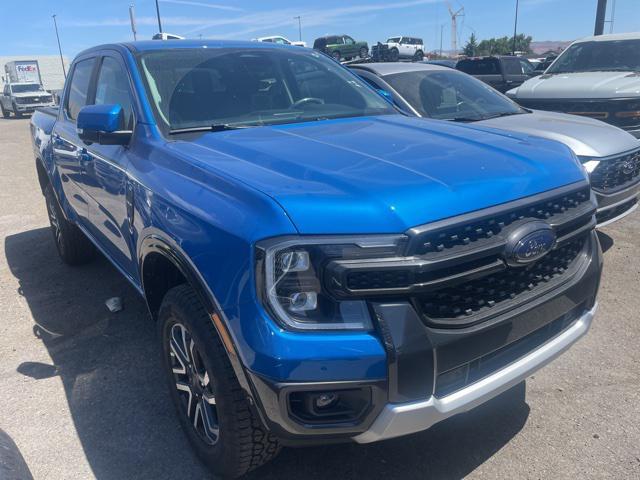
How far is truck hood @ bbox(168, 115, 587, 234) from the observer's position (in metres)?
1.91

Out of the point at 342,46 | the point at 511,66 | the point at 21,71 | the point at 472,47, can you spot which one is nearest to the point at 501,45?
the point at 472,47

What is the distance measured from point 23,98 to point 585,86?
29426 millimetres

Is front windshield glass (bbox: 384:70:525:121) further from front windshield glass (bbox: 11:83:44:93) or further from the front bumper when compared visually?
front windshield glass (bbox: 11:83:44:93)

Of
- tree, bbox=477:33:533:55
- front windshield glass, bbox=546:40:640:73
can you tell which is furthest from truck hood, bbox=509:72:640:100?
tree, bbox=477:33:533:55

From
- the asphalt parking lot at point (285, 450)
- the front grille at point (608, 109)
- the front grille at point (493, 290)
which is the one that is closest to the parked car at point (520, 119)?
the asphalt parking lot at point (285, 450)

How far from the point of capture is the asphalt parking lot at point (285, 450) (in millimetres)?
2553

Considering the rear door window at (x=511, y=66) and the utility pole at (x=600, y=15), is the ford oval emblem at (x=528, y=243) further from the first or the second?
the utility pole at (x=600, y=15)

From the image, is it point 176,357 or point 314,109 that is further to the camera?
point 314,109

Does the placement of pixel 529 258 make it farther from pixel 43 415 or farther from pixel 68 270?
pixel 68 270

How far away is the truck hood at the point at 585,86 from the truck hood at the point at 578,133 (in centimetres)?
158

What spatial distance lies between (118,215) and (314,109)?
4.38 feet

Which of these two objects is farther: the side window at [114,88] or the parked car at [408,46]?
the parked car at [408,46]

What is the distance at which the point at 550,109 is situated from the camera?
714 cm

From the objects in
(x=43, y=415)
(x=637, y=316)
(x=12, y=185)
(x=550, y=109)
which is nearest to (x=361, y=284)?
→ (x=43, y=415)
